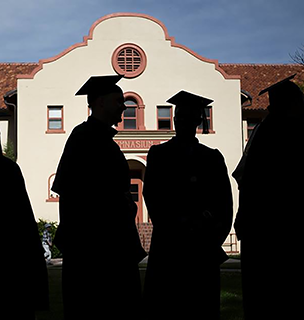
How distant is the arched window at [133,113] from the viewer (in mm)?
28625

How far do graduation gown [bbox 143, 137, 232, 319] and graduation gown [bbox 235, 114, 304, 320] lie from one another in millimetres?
409

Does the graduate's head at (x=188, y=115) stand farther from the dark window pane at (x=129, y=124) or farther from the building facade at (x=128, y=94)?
the dark window pane at (x=129, y=124)

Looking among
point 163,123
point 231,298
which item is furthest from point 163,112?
point 231,298

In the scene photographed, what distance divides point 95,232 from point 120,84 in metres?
24.4

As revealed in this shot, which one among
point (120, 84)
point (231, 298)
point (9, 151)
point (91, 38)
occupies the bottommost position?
point (231, 298)

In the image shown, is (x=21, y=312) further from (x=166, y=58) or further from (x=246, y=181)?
(x=166, y=58)

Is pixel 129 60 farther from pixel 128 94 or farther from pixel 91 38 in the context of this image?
pixel 91 38

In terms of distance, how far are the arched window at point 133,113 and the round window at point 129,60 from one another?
3.61 ft

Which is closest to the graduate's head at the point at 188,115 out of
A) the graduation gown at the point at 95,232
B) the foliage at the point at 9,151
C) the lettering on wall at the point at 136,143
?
the graduation gown at the point at 95,232

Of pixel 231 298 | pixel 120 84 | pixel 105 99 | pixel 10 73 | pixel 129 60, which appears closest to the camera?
pixel 105 99

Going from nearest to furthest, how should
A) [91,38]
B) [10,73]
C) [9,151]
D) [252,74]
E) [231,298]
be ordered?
[231,298] → [9,151] → [91,38] → [10,73] → [252,74]

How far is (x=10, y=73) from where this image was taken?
3428 centimetres

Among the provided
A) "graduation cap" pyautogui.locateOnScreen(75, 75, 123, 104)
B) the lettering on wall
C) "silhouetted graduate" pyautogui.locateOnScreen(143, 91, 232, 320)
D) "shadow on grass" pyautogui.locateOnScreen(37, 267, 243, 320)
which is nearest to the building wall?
the lettering on wall

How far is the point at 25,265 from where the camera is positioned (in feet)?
14.4
